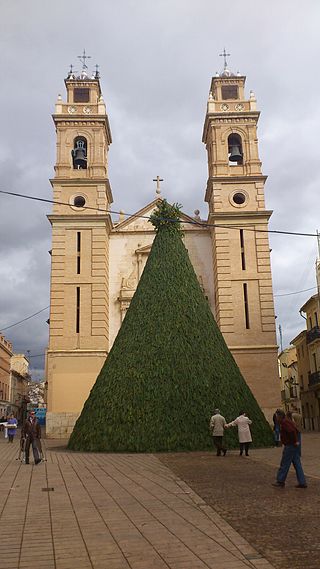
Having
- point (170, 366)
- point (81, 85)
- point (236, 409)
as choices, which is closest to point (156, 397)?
point (170, 366)

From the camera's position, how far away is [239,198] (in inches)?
1201

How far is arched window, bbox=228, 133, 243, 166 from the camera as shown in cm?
3100

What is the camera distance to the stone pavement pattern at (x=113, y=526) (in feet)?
17.2

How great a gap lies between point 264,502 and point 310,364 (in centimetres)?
3418

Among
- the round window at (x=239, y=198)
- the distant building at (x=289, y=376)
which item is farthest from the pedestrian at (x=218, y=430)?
the distant building at (x=289, y=376)

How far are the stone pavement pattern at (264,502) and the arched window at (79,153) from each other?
69.0 feet

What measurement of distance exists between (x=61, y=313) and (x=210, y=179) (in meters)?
10.8

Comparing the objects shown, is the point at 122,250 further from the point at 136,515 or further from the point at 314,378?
the point at 136,515

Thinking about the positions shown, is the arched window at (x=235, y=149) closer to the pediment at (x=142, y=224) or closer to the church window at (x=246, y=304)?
the pediment at (x=142, y=224)

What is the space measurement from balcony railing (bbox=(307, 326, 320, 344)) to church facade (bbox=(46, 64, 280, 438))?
11127mm

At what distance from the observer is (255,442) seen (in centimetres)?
1661

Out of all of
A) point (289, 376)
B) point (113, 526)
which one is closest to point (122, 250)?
point (113, 526)

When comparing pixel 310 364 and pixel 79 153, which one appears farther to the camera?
pixel 310 364

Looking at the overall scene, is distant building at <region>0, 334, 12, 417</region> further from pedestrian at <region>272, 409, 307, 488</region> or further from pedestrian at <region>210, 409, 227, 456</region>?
pedestrian at <region>272, 409, 307, 488</region>
